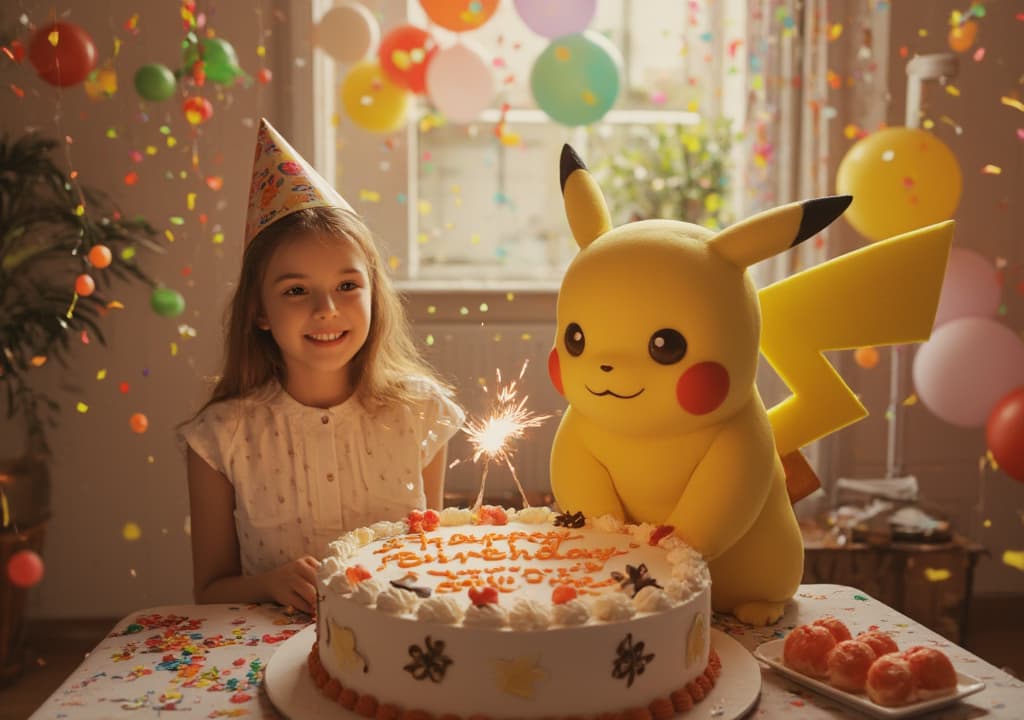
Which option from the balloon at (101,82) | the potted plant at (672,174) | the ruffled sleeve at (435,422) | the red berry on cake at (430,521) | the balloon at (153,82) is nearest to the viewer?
the red berry on cake at (430,521)

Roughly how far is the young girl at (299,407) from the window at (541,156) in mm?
1695

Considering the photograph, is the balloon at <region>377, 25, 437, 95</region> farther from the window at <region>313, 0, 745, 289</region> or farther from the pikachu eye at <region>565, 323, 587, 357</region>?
the pikachu eye at <region>565, 323, 587, 357</region>

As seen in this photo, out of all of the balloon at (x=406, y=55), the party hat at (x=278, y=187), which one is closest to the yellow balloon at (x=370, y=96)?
the balloon at (x=406, y=55)

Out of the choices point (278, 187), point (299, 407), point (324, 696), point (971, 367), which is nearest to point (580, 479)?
point (324, 696)

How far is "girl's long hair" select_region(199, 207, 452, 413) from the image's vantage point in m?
1.88

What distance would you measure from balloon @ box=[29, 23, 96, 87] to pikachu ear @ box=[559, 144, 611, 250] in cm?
172

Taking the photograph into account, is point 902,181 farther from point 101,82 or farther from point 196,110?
point 101,82

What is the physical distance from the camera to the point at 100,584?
11.5 feet

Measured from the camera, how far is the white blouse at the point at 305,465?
191cm

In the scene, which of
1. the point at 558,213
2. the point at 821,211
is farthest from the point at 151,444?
the point at 821,211

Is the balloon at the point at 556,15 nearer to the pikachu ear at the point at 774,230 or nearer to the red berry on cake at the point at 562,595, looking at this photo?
the pikachu ear at the point at 774,230

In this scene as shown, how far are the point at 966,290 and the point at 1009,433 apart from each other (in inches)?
21.5

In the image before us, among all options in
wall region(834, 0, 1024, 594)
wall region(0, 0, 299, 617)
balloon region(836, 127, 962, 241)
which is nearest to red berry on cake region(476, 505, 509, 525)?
balloon region(836, 127, 962, 241)

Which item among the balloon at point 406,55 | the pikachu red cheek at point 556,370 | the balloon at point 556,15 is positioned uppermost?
the balloon at point 556,15
